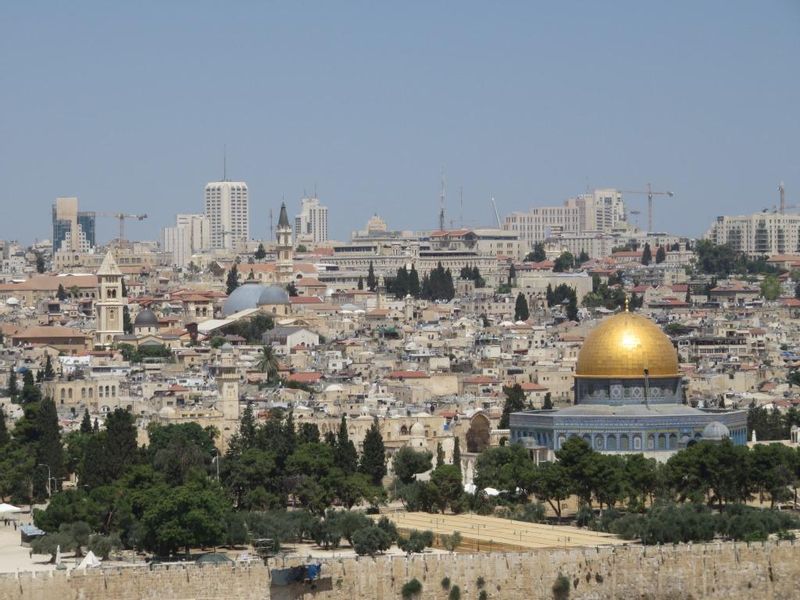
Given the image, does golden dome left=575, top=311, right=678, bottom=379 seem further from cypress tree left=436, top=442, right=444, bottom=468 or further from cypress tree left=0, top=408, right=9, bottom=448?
cypress tree left=0, top=408, right=9, bottom=448

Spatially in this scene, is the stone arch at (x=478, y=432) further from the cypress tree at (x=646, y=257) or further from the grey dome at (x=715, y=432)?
the cypress tree at (x=646, y=257)

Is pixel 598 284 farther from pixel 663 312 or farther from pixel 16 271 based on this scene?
pixel 16 271

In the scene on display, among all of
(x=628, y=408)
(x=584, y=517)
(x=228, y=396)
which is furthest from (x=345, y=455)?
(x=228, y=396)

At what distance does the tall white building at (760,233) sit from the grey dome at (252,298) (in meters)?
56.4

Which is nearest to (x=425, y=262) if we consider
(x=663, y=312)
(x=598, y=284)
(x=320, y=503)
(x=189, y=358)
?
(x=598, y=284)

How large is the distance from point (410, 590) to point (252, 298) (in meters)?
73.1

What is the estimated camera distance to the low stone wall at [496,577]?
4259 cm

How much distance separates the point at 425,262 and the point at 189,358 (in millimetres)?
51264

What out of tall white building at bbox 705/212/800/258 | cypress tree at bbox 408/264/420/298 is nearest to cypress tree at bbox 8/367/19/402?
cypress tree at bbox 408/264/420/298

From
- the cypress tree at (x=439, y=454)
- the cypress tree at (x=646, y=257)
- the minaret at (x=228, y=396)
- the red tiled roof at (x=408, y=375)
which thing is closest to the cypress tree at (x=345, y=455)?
the cypress tree at (x=439, y=454)

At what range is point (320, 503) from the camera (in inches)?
2084

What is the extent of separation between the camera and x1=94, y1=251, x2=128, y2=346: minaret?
10512 centimetres

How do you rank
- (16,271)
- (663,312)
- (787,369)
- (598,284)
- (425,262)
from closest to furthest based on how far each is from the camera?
(787,369)
(663,312)
(598,284)
(425,262)
(16,271)

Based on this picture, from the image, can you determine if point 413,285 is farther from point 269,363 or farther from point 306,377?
point 306,377
